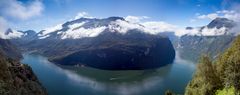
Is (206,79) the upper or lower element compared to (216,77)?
lower

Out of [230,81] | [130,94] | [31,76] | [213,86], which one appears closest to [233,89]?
[230,81]

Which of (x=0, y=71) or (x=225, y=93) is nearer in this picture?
(x=225, y=93)

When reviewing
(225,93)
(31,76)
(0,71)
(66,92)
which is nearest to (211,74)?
(225,93)

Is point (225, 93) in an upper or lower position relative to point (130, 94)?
upper

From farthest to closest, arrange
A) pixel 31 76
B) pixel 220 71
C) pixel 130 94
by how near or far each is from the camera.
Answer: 1. pixel 130 94
2. pixel 31 76
3. pixel 220 71

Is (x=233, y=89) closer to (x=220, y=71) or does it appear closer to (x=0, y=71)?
(x=220, y=71)

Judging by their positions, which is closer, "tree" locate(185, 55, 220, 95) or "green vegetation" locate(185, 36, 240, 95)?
"green vegetation" locate(185, 36, 240, 95)

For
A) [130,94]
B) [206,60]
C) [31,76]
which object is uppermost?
[206,60]

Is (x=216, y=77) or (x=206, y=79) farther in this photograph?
(x=216, y=77)

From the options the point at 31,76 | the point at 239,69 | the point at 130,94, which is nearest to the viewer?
the point at 239,69

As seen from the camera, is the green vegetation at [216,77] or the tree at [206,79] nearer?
the green vegetation at [216,77]
